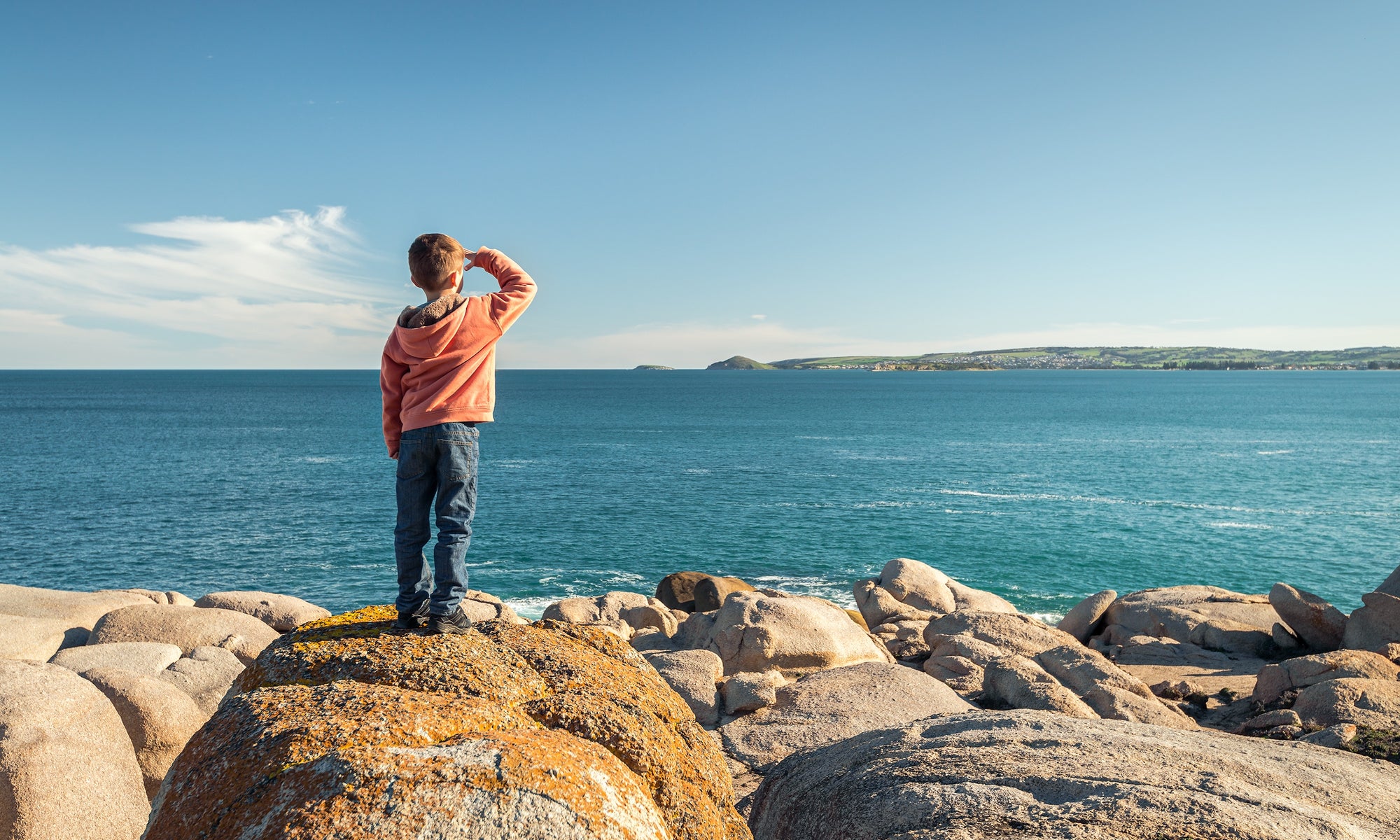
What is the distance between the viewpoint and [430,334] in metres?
4.89

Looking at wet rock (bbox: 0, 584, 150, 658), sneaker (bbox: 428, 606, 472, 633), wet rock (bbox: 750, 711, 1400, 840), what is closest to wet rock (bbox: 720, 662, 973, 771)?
wet rock (bbox: 750, 711, 1400, 840)

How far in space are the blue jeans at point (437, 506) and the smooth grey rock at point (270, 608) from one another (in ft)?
46.2

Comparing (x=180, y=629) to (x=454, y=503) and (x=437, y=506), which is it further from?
(x=454, y=503)

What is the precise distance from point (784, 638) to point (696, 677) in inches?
102

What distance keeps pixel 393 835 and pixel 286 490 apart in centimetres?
5218

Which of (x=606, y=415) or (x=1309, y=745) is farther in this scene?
(x=606, y=415)

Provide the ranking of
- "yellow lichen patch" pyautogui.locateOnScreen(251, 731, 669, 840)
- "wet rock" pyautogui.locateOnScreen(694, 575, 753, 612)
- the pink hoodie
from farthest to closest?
"wet rock" pyautogui.locateOnScreen(694, 575, 753, 612) → the pink hoodie → "yellow lichen patch" pyautogui.locateOnScreen(251, 731, 669, 840)

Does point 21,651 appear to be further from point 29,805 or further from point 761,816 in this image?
point 761,816

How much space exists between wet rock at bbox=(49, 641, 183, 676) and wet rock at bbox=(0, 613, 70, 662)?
1.59 meters

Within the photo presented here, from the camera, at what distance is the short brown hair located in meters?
5.14

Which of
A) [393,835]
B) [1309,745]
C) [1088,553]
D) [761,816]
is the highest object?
[393,835]

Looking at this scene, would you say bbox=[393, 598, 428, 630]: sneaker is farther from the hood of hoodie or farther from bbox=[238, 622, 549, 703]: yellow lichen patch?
the hood of hoodie

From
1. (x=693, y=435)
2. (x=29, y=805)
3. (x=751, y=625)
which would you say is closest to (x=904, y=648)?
(x=751, y=625)

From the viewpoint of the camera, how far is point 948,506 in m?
44.0
